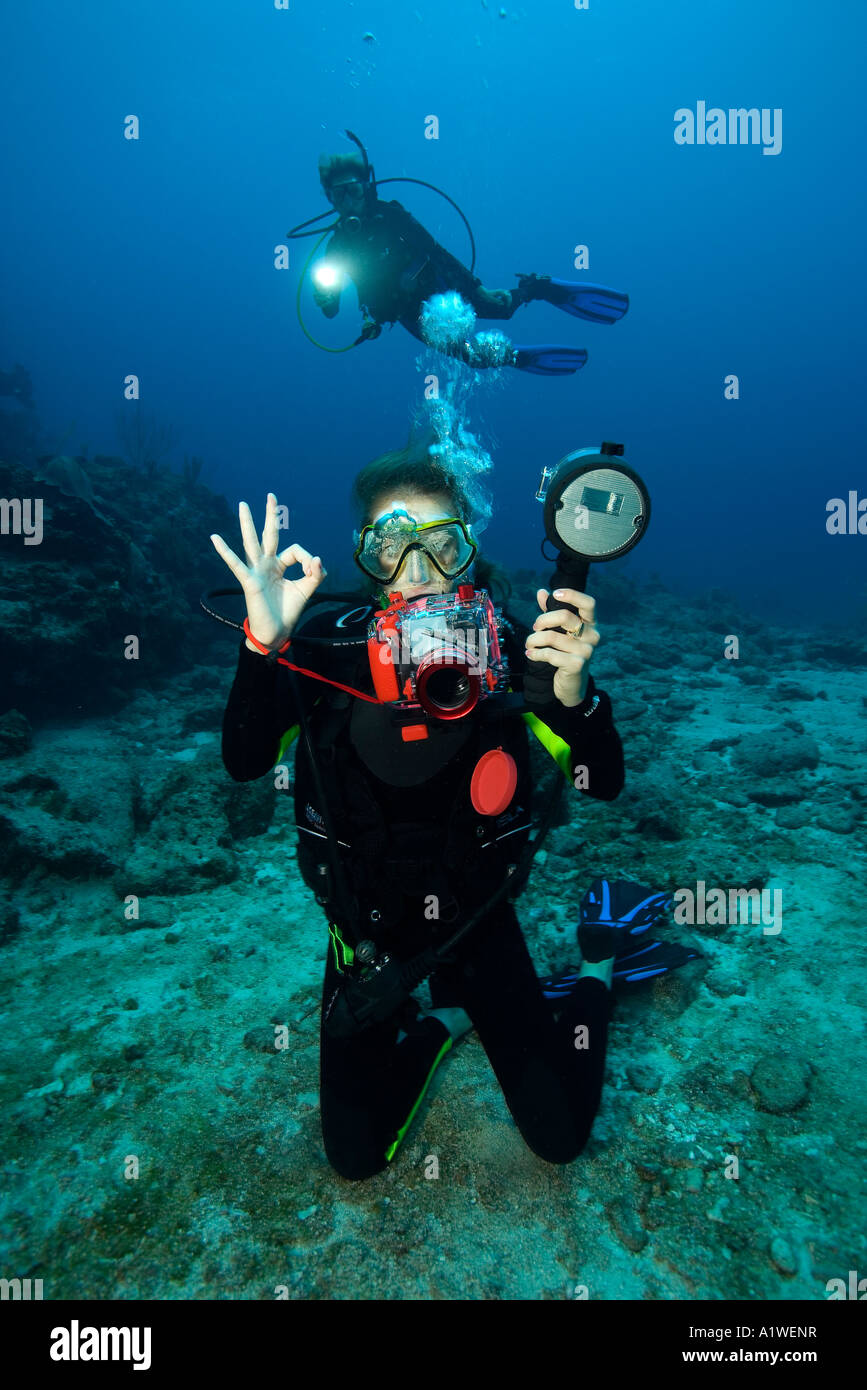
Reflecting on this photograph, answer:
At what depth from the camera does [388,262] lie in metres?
8.89

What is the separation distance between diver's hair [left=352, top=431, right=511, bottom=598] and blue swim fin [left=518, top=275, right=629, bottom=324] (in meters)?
7.79

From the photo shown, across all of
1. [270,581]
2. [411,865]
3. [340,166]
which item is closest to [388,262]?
[340,166]

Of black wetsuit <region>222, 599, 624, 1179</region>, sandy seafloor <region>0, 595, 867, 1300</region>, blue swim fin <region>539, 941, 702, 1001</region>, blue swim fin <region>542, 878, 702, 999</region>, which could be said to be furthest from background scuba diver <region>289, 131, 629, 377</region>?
blue swim fin <region>539, 941, 702, 1001</region>

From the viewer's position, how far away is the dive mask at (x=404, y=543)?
2559mm

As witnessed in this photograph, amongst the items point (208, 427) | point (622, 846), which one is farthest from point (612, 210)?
point (622, 846)

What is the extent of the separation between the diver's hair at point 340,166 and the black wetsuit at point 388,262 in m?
0.47

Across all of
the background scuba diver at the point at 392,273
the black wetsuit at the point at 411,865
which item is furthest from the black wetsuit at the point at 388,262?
the black wetsuit at the point at 411,865

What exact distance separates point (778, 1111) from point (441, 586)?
2.61m

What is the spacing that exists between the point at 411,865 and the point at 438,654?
0.95 metres

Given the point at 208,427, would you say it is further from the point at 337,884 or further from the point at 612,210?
the point at 337,884

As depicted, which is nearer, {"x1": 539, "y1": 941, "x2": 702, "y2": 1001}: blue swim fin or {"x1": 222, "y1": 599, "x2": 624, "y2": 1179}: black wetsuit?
{"x1": 222, "y1": 599, "x2": 624, "y2": 1179}: black wetsuit

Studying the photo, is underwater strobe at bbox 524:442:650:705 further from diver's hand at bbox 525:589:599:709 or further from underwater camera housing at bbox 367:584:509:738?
underwater camera housing at bbox 367:584:509:738

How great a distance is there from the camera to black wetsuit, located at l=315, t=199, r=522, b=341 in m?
8.73

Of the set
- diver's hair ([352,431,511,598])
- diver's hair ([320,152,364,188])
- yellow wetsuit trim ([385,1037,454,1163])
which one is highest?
diver's hair ([320,152,364,188])
